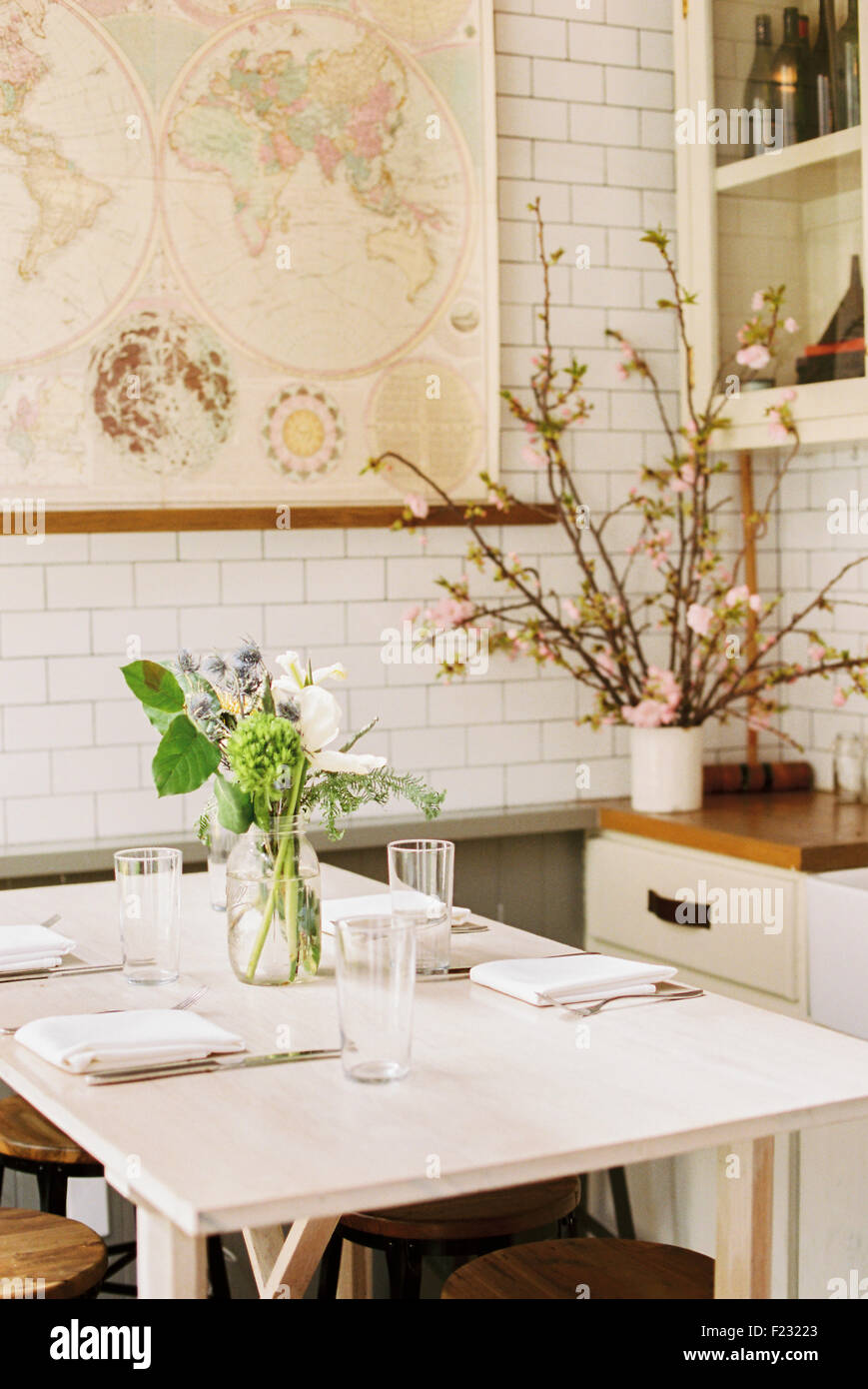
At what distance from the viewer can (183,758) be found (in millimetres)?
2154

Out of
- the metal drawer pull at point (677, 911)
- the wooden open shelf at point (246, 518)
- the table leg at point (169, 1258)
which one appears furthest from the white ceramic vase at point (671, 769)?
the table leg at point (169, 1258)

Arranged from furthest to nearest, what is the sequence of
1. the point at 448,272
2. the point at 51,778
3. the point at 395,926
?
the point at 448,272 < the point at 51,778 < the point at 395,926

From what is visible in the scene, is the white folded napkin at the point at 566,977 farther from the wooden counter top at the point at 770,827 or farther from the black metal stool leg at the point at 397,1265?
the wooden counter top at the point at 770,827

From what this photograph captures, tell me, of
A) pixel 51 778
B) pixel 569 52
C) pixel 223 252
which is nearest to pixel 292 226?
pixel 223 252

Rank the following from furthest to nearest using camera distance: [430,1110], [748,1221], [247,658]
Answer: [247,658] < [748,1221] < [430,1110]

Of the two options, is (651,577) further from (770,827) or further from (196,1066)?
(196,1066)

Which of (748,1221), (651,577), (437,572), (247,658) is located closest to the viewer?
(748,1221)

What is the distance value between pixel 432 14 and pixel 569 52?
388mm

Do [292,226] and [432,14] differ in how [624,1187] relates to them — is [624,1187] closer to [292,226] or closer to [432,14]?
[292,226]

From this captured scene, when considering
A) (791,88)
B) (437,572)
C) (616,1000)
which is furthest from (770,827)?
(791,88)

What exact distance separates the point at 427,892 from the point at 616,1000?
0.32 metres

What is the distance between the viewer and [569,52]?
3.96 meters

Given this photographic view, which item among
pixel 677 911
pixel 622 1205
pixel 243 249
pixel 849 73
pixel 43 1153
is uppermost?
pixel 849 73

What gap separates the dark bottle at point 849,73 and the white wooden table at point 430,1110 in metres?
2.14
